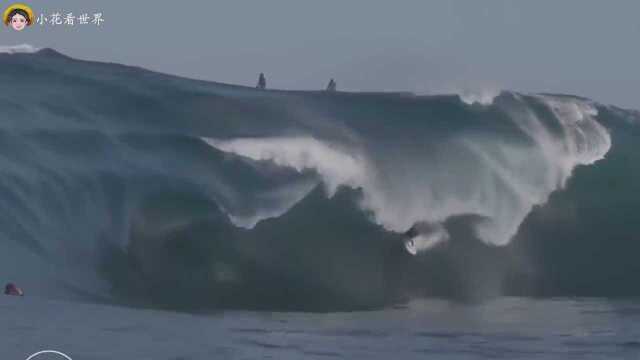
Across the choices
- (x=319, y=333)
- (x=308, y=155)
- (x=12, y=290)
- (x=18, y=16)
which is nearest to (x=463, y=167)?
(x=308, y=155)

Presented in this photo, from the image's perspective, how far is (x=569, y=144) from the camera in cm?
1686

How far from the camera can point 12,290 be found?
37.4 ft

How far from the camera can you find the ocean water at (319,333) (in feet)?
27.8

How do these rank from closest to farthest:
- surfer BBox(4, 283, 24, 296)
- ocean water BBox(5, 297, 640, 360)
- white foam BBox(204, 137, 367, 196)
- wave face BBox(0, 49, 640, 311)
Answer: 1. ocean water BBox(5, 297, 640, 360)
2. surfer BBox(4, 283, 24, 296)
3. wave face BBox(0, 49, 640, 311)
4. white foam BBox(204, 137, 367, 196)

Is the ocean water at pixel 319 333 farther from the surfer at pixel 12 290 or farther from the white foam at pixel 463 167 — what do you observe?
the white foam at pixel 463 167

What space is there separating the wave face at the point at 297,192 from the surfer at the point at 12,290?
0.29 metres

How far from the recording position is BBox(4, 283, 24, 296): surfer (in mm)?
11312

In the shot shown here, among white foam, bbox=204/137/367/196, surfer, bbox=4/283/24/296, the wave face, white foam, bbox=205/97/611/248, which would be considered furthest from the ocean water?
white foam, bbox=204/137/367/196

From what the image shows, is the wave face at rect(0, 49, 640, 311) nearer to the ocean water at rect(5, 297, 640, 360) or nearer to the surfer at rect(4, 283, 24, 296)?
the surfer at rect(4, 283, 24, 296)

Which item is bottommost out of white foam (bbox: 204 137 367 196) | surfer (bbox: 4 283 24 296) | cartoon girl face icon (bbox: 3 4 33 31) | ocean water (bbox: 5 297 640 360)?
ocean water (bbox: 5 297 640 360)

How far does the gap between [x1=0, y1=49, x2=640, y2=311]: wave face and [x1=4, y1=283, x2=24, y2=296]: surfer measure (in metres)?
0.29

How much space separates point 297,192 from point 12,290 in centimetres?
482

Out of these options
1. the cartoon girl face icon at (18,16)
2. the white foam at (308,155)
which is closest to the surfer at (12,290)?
the cartoon girl face icon at (18,16)

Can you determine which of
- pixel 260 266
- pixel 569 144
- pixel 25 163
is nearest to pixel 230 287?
pixel 260 266
